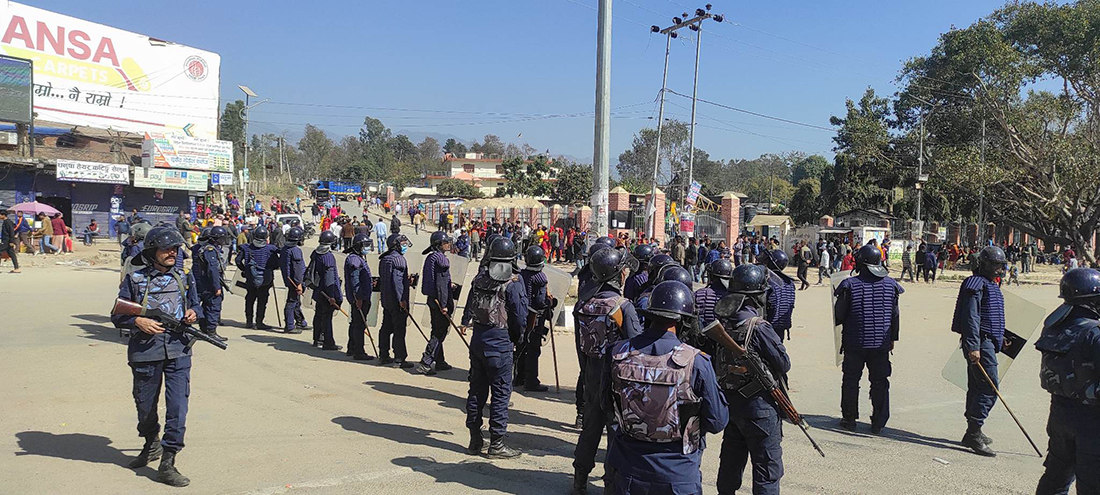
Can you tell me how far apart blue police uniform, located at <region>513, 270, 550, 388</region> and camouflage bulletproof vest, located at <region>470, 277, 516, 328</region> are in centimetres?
119

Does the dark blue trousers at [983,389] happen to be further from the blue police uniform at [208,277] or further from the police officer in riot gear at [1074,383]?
the blue police uniform at [208,277]

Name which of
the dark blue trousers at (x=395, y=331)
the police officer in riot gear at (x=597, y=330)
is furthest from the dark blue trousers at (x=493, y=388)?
the dark blue trousers at (x=395, y=331)

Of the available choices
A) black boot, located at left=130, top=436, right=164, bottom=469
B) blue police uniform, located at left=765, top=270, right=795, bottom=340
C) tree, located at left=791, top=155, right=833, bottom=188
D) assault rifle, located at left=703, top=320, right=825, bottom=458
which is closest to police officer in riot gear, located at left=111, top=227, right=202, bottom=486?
black boot, located at left=130, top=436, right=164, bottom=469

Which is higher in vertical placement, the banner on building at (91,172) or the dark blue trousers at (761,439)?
the banner on building at (91,172)

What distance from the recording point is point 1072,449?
13.9ft

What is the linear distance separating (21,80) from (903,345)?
3203cm

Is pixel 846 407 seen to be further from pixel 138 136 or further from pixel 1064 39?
pixel 138 136

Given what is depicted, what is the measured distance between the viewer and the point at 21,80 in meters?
28.0

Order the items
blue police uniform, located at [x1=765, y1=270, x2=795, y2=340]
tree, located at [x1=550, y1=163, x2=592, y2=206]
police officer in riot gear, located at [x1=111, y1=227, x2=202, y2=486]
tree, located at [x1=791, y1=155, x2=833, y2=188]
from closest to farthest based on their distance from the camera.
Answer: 1. police officer in riot gear, located at [x1=111, y1=227, x2=202, y2=486]
2. blue police uniform, located at [x1=765, y1=270, x2=795, y2=340]
3. tree, located at [x1=550, y1=163, x2=592, y2=206]
4. tree, located at [x1=791, y1=155, x2=833, y2=188]

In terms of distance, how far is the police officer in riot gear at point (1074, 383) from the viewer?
409cm

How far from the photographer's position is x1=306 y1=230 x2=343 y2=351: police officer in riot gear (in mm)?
10242

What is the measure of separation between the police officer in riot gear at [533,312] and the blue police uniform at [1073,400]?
4.33 metres

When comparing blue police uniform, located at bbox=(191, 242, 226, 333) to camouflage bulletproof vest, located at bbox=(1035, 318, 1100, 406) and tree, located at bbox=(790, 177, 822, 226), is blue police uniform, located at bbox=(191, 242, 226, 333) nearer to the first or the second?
camouflage bulletproof vest, located at bbox=(1035, 318, 1100, 406)

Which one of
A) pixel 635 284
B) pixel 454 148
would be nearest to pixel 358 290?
pixel 635 284
